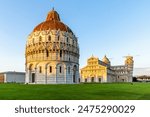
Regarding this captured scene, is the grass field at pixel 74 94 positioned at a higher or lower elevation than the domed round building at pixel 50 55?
lower

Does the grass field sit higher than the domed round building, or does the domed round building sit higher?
the domed round building

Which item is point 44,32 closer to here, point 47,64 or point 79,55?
point 47,64

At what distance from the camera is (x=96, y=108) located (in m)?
10.0

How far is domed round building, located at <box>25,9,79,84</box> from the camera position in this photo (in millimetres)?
57375

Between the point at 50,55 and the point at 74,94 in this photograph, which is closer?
the point at 74,94

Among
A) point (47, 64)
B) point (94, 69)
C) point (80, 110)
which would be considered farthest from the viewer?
point (94, 69)

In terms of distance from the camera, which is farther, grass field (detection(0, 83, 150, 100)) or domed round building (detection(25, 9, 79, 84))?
domed round building (detection(25, 9, 79, 84))

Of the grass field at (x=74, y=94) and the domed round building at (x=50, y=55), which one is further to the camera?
the domed round building at (x=50, y=55)

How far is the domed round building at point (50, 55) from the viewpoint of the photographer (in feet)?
188

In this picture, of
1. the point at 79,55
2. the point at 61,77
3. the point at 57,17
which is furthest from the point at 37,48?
the point at 57,17

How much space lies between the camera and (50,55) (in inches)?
2260

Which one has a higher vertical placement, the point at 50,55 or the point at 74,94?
the point at 50,55

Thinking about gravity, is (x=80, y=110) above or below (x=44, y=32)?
below

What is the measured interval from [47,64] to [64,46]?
6400 millimetres
